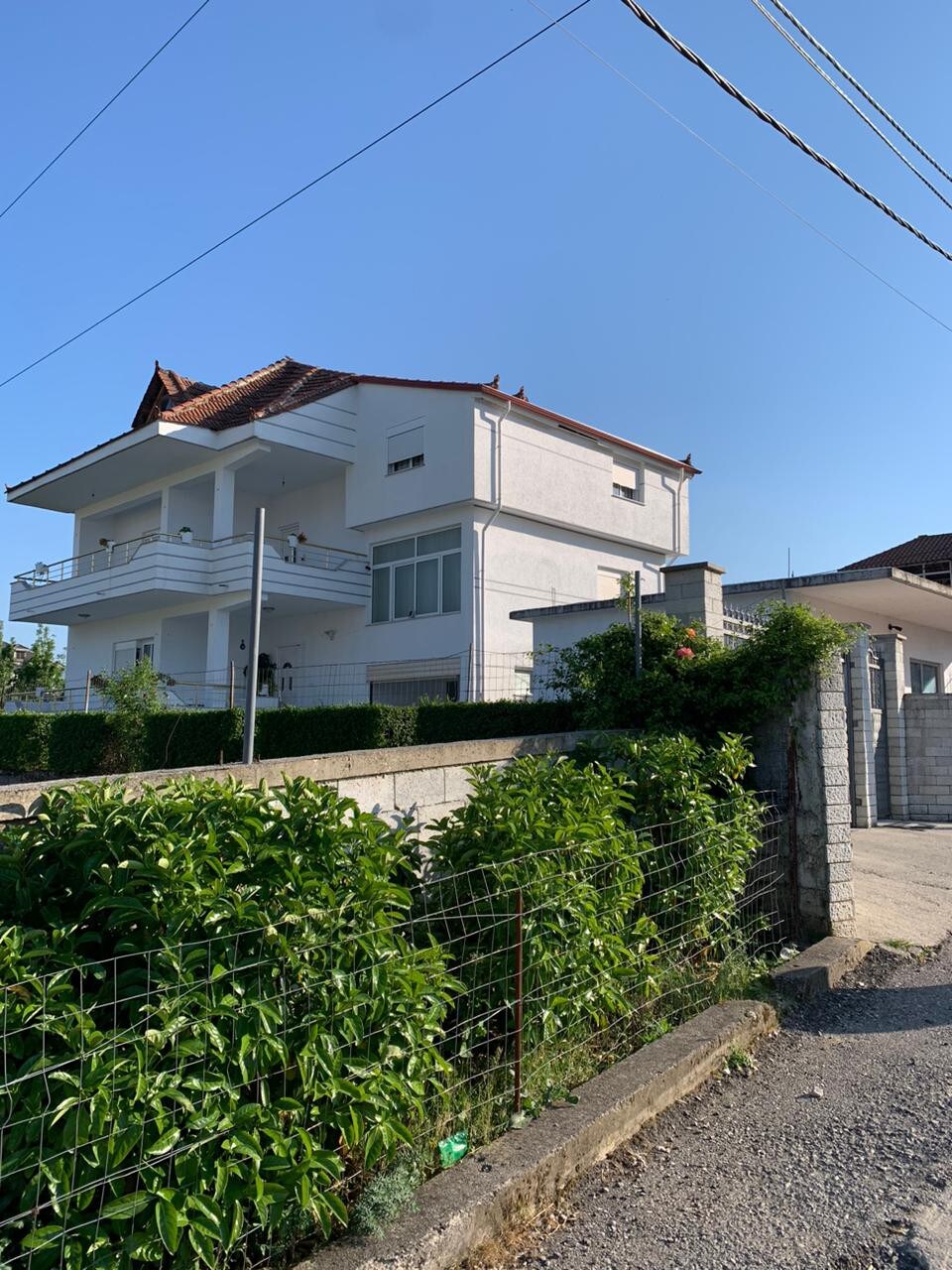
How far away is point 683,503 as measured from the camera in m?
24.8

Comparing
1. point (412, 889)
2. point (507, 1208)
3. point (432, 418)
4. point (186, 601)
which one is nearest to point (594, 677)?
point (412, 889)

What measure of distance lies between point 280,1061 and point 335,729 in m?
10.2

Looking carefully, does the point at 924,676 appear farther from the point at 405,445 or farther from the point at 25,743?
the point at 25,743

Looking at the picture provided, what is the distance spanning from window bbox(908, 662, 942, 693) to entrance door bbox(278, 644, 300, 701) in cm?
1449

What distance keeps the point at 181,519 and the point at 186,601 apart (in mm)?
2717

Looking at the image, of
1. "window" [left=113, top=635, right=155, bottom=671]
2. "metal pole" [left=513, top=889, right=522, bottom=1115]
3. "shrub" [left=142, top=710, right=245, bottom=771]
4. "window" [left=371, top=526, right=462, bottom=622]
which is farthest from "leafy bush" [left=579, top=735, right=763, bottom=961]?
"window" [left=113, top=635, right=155, bottom=671]

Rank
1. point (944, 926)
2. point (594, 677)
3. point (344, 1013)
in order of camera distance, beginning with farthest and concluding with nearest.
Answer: point (594, 677)
point (944, 926)
point (344, 1013)

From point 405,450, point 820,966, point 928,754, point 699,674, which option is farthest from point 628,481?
point 820,966

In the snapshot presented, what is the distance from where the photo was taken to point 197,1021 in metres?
2.56

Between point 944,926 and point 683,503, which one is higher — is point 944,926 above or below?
below

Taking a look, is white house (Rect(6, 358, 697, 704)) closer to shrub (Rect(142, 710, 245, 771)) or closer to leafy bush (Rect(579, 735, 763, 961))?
shrub (Rect(142, 710, 245, 771))

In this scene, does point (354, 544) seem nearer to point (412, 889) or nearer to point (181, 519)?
point (181, 519)

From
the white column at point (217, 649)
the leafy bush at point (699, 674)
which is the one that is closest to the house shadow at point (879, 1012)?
the leafy bush at point (699, 674)

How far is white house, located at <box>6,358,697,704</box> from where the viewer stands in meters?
19.8
